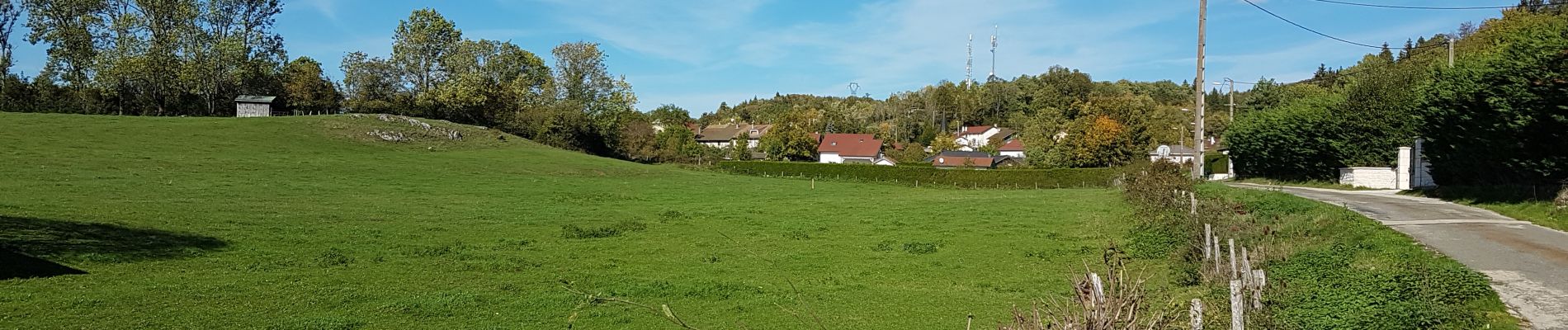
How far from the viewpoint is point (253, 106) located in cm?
6706

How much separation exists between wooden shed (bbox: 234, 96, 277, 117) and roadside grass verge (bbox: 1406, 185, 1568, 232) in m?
73.9

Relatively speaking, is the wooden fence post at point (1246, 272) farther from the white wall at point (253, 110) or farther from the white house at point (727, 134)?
the white house at point (727, 134)

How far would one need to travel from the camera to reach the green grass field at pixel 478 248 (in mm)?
11352

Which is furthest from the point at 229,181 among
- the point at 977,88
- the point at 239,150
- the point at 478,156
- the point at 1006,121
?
the point at 977,88

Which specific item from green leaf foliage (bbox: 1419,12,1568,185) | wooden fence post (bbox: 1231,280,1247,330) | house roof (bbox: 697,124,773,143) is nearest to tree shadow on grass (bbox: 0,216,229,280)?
wooden fence post (bbox: 1231,280,1247,330)

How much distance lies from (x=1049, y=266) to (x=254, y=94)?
255 ft

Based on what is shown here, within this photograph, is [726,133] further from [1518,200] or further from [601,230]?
[1518,200]

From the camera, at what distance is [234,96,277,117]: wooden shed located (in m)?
66.8

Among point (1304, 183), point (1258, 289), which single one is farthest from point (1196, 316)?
point (1304, 183)

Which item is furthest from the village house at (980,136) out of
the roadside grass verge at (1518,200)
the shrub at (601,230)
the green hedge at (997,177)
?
the shrub at (601,230)

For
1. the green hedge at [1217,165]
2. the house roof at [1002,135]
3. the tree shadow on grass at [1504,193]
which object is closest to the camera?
the tree shadow on grass at [1504,193]

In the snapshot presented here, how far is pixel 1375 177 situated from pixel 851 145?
7488 cm

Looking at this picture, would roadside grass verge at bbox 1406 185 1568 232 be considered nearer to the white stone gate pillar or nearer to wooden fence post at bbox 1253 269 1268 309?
the white stone gate pillar

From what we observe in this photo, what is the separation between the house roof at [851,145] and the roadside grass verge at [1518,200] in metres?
81.7
